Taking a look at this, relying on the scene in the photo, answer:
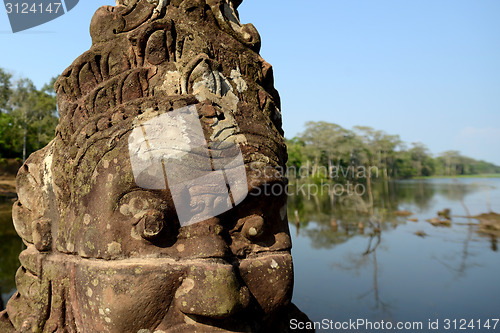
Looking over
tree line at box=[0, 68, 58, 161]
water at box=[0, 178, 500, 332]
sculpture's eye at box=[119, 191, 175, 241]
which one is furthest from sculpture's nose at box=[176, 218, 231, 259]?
tree line at box=[0, 68, 58, 161]

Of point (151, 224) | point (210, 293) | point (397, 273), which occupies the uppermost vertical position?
point (151, 224)

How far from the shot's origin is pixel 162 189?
1994mm

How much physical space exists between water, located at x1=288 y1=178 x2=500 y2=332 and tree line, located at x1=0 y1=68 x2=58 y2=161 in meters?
16.0

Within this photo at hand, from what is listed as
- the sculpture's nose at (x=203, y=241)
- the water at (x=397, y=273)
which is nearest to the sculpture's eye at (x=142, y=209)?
the sculpture's nose at (x=203, y=241)

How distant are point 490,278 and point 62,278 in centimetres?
1147

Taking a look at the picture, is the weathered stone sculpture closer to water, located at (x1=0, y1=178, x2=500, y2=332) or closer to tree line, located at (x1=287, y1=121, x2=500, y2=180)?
water, located at (x1=0, y1=178, x2=500, y2=332)

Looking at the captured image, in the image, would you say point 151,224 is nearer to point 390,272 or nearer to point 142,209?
point 142,209

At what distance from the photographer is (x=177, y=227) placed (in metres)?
2.03

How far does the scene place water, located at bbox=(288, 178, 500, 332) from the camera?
25.5 ft

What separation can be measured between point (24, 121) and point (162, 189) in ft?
77.0

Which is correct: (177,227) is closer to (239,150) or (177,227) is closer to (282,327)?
(239,150)

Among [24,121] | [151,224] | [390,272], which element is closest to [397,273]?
[390,272]

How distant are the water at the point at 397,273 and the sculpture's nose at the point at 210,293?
5.69 m

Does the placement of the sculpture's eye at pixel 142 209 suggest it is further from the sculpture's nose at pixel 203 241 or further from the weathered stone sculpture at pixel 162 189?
the sculpture's nose at pixel 203 241
